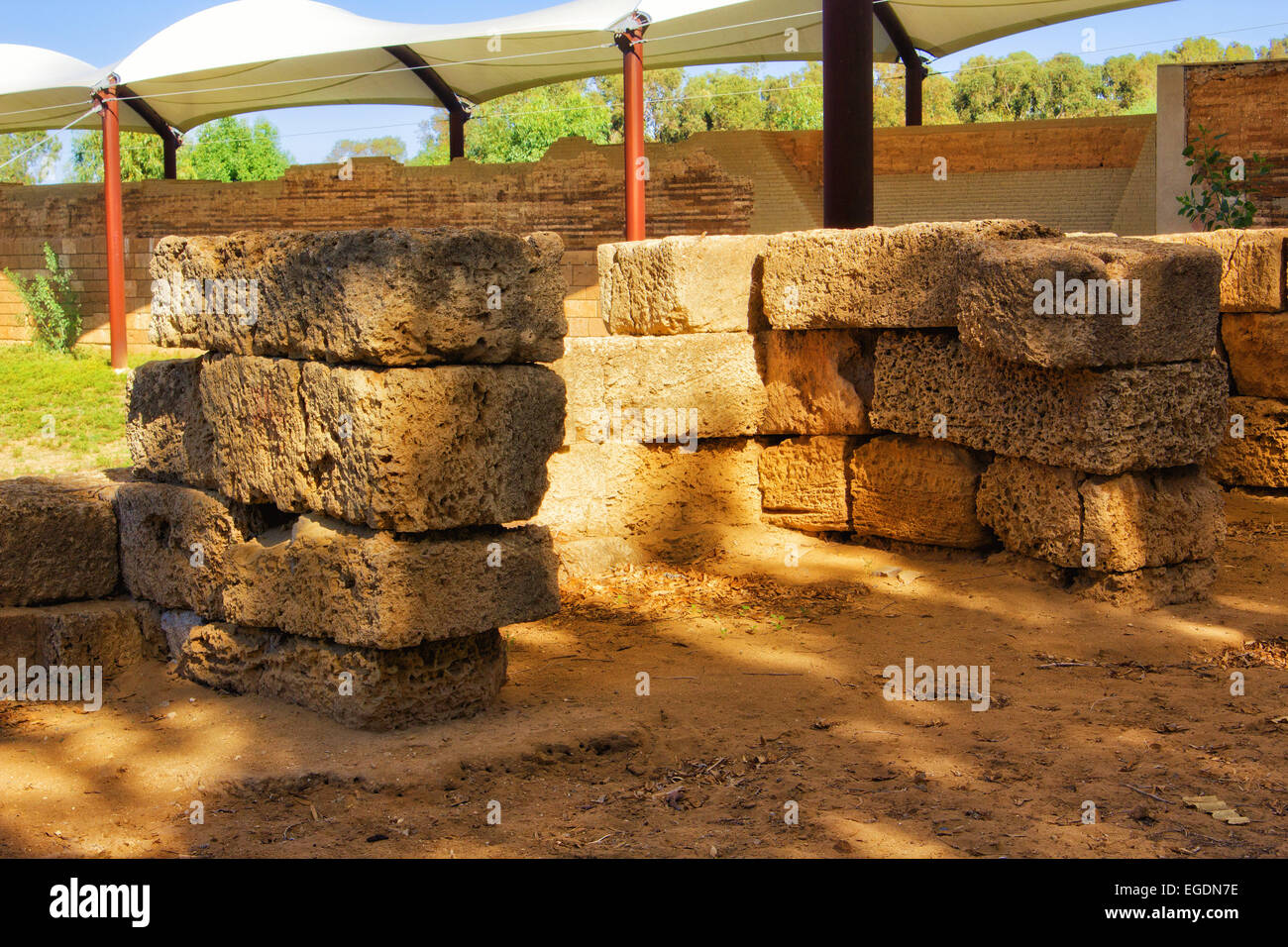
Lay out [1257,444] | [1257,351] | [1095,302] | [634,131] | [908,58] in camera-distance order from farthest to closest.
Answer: [908,58] < [634,131] < [1257,444] < [1257,351] < [1095,302]

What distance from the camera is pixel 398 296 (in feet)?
12.6

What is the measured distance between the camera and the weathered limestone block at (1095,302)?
5.02m

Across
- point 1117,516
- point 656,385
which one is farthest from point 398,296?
point 1117,516

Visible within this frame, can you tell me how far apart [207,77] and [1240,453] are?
45.5ft

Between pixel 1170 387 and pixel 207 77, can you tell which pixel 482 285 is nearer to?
pixel 1170 387

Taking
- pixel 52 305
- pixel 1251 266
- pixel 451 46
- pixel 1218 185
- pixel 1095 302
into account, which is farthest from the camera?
pixel 52 305

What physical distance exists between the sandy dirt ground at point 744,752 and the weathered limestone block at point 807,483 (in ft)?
3.50

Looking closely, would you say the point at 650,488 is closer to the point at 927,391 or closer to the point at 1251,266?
the point at 927,391

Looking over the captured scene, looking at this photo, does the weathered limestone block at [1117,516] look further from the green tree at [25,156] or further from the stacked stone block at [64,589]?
the green tree at [25,156]

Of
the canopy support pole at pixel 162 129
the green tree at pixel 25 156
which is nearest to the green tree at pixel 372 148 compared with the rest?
the green tree at pixel 25 156

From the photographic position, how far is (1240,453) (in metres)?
7.30

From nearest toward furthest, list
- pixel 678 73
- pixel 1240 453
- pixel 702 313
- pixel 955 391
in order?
pixel 955 391 < pixel 702 313 < pixel 1240 453 < pixel 678 73

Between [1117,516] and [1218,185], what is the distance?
21.2 feet

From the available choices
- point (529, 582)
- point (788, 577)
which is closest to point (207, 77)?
point (788, 577)
